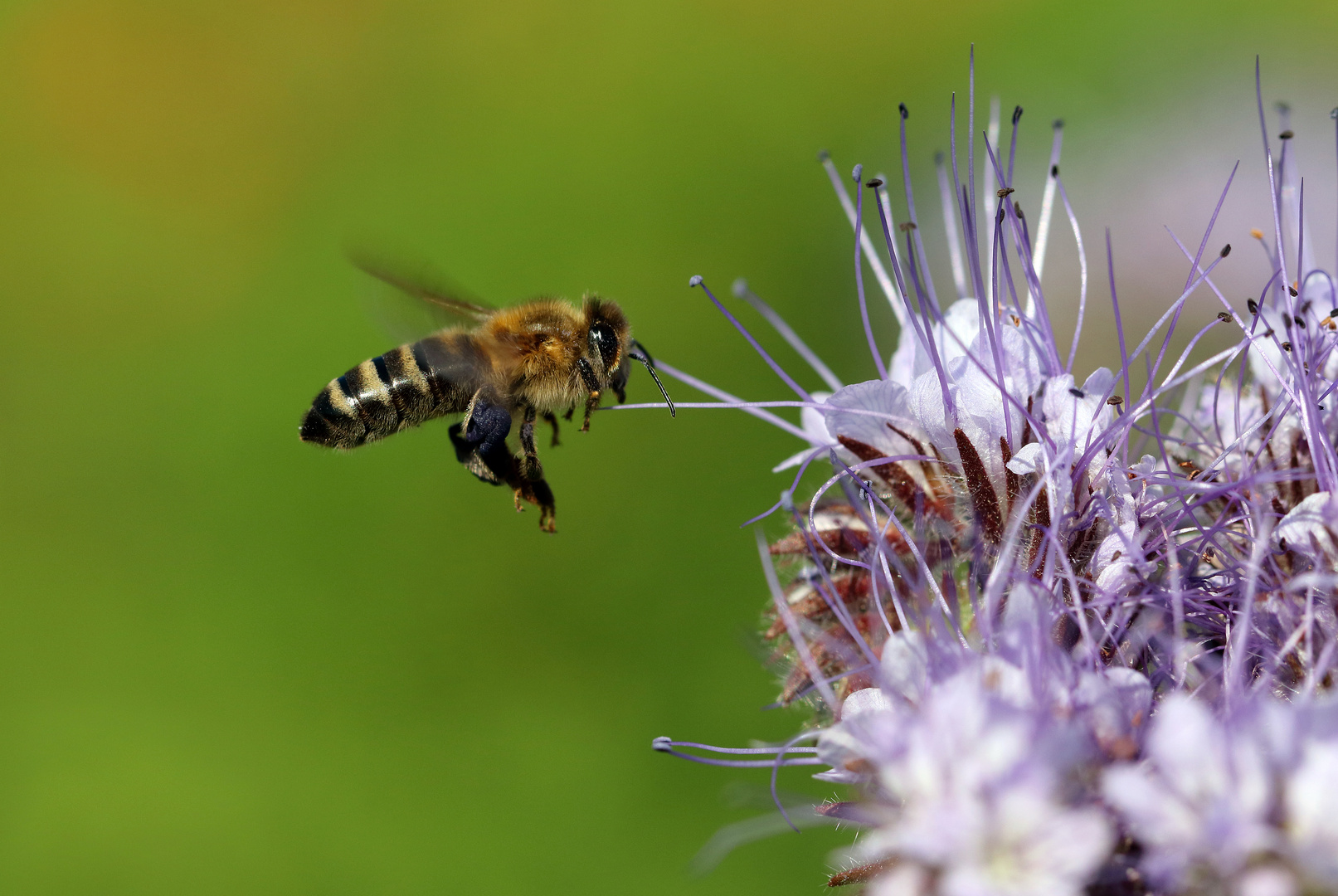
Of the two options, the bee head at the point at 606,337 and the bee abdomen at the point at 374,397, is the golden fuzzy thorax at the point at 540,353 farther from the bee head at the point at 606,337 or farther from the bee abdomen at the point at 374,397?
the bee abdomen at the point at 374,397

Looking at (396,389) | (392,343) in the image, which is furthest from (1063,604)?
(392,343)

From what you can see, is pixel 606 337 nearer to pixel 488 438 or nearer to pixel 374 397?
pixel 488 438

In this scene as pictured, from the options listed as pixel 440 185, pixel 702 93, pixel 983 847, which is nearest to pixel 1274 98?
pixel 702 93

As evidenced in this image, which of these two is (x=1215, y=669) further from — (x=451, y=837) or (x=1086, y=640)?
(x=451, y=837)

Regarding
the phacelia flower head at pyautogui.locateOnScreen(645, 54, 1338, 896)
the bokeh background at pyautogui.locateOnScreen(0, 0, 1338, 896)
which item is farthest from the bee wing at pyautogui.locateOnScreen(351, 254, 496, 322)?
the bokeh background at pyautogui.locateOnScreen(0, 0, 1338, 896)

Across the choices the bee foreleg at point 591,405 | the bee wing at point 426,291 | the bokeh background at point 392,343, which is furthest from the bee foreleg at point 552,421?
the bokeh background at point 392,343

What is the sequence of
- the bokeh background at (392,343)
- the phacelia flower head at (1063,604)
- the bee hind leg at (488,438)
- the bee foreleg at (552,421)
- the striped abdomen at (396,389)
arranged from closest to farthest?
the phacelia flower head at (1063,604), the bee hind leg at (488,438), the striped abdomen at (396,389), the bee foreleg at (552,421), the bokeh background at (392,343)

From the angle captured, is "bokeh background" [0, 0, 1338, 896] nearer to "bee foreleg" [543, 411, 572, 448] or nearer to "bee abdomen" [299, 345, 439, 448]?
"bee foreleg" [543, 411, 572, 448]
